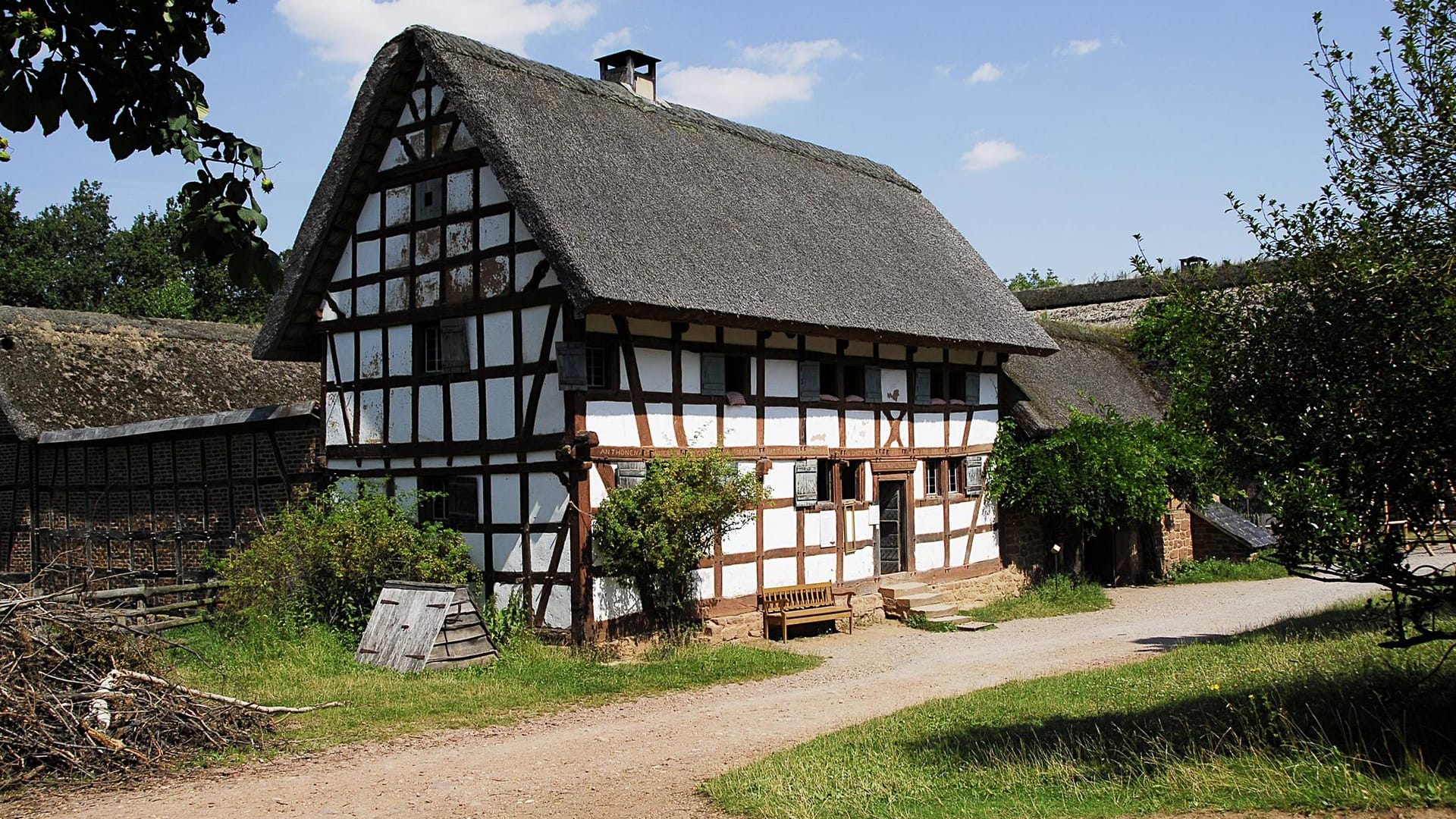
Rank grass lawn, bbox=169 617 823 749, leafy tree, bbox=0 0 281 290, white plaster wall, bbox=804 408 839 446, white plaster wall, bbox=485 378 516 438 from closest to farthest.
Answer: leafy tree, bbox=0 0 281 290
grass lawn, bbox=169 617 823 749
white plaster wall, bbox=485 378 516 438
white plaster wall, bbox=804 408 839 446

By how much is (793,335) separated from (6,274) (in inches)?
1463

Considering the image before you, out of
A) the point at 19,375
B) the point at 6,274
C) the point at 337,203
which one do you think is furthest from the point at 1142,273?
the point at 6,274

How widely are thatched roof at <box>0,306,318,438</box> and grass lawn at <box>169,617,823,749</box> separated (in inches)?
312

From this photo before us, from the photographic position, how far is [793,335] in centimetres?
1712

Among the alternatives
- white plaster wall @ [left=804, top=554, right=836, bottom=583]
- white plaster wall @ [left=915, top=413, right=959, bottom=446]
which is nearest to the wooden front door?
white plaster wall @ [left=915, top=413, right=959, bottom=446]

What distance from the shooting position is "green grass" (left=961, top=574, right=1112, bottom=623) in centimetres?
1880

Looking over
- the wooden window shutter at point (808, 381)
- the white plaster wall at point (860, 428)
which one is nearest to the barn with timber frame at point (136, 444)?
the wooden window shutter at point (808, 381)

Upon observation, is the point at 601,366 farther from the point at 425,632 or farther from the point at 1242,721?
the point at 1242,721

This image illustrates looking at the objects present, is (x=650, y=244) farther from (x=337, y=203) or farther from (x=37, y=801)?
(x=37, y=801)

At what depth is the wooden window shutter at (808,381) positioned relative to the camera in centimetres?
1725

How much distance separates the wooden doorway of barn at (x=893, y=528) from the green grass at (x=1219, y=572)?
657 cm

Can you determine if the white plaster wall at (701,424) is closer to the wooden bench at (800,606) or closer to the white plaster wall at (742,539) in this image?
the white plaster wall at (742,539)

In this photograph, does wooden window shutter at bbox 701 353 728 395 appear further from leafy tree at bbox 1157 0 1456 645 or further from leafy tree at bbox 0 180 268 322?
leafy tree at bbox 0 180 268 322

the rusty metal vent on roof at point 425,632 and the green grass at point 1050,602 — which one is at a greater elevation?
the rusty metal vent on roof at point 425,632
